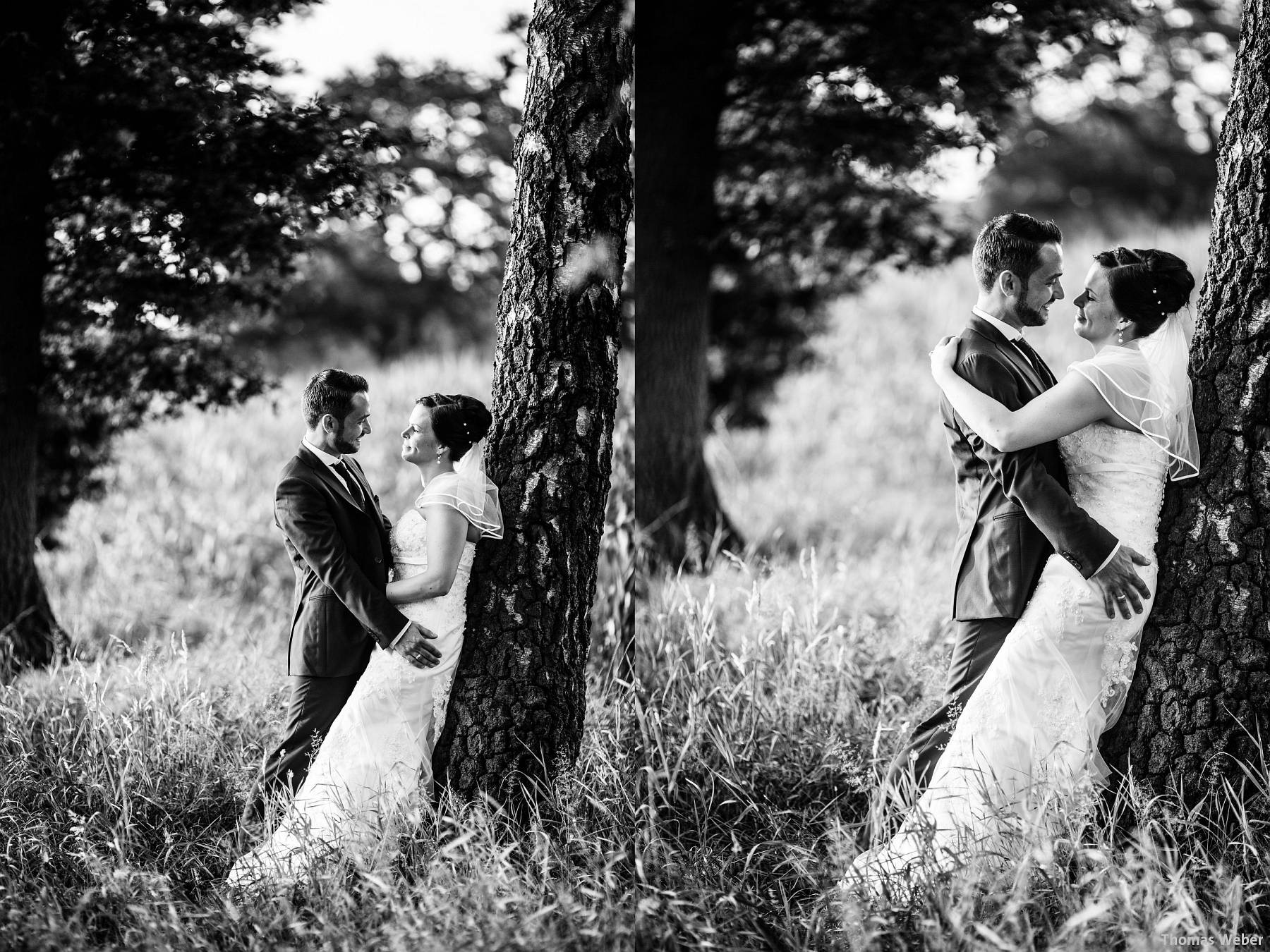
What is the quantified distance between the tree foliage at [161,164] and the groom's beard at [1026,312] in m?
3.28

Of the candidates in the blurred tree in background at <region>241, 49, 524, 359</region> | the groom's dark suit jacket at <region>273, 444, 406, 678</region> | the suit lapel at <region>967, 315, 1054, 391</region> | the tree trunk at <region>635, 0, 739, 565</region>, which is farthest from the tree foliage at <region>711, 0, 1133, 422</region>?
the groom's dark suit jacket at <region>273, 444, 406, 678</region>

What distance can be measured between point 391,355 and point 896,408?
10.1 meters

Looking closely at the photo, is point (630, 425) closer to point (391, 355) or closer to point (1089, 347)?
point (1089, 347)

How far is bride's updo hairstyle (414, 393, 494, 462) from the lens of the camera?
3.86 m

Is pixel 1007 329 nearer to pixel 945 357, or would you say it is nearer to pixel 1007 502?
pixel 945 357

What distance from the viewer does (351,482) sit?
4.05 meters

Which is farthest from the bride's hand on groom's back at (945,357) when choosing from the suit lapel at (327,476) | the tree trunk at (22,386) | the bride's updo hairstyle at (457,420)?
the tree trunk at (22,386)

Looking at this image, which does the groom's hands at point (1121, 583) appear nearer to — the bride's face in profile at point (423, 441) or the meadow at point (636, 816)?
the meadow at point (636, 816)

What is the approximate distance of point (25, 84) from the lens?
17.2 feet

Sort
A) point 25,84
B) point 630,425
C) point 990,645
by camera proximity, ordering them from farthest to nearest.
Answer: point 630,425 → point 25,84 → point 990,645

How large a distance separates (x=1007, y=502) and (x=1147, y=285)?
884 mm

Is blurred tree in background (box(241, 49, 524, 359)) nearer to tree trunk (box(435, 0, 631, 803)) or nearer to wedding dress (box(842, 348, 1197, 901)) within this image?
tree trunk (box(435, 0, 631, 803))

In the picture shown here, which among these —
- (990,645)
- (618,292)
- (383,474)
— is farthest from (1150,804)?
(383,474)

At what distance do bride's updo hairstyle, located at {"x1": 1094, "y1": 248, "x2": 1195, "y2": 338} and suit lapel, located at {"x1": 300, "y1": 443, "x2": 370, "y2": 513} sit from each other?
9.35 feet
